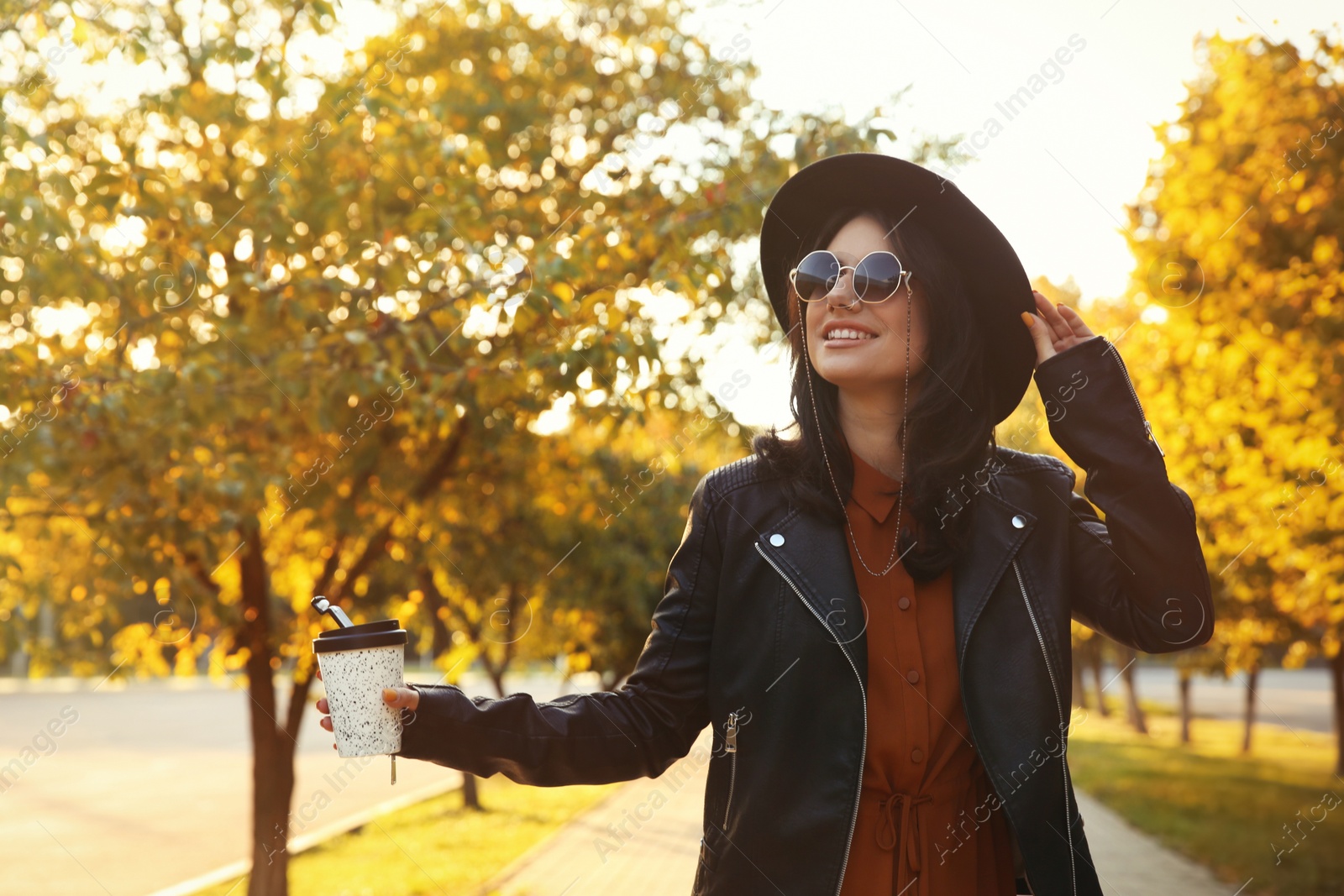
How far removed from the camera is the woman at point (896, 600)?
1.80m

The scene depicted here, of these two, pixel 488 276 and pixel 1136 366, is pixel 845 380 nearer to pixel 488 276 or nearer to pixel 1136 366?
pixel 488 276

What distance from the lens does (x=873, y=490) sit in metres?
2.04

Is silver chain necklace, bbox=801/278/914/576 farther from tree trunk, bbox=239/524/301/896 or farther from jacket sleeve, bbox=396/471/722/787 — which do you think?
tree trunk, bbox=239/524/301/896

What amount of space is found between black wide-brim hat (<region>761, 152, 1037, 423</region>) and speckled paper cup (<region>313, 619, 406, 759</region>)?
1091mm

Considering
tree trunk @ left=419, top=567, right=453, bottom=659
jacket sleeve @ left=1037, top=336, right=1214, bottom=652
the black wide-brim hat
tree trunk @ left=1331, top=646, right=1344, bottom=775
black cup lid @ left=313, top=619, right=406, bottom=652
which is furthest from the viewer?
tree trunk @ left=1331, top=646, right=1344, bottom=775

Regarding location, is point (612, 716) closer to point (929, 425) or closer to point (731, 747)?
point (731, 747)

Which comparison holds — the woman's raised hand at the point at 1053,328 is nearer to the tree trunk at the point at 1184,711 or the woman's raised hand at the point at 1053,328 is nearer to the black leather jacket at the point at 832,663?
the black leather jacket at the point at 832,663

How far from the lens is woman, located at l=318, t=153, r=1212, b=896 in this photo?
5.89 feet

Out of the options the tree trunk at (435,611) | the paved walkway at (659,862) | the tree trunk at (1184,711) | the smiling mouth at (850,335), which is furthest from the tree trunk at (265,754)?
the tree trunk at (1184,711)

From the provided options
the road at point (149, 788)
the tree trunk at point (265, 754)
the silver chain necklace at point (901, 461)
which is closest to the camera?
the silver chain necklace at point (901, 461)

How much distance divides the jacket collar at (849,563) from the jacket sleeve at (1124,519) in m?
0.14

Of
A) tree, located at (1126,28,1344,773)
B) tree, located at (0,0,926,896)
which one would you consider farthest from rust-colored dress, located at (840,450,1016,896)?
tree, located at (1126,28,1344,773)

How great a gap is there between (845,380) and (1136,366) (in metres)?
8.12

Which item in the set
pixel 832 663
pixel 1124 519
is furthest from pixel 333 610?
pixel 1124 519
